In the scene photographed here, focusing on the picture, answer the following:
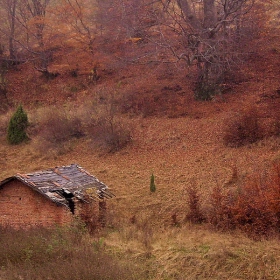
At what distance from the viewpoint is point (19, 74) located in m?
34.3

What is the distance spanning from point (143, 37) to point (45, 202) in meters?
19.0

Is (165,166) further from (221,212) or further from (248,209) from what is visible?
(248,209)

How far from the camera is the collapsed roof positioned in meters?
13.9

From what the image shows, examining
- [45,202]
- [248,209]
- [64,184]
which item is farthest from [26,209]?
[248,209]

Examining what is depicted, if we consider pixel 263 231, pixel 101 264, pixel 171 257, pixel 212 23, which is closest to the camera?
pixel 101 264

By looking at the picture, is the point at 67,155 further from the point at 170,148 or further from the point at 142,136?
the point at 170,148

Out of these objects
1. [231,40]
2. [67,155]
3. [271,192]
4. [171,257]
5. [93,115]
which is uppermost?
[231,40]

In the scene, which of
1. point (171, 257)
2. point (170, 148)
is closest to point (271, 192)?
point (171, 257)

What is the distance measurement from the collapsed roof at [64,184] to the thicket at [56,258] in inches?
65.9

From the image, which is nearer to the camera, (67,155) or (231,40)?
(67,155)

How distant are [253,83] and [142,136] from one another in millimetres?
7192

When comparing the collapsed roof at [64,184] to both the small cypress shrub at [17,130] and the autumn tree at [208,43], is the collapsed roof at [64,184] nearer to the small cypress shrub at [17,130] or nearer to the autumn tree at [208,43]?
the small cypress shrub at [17,130]

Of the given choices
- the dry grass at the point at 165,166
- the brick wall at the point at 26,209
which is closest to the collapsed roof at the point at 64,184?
the brick wall at the point at 26,209

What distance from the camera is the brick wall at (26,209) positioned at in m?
14.0
